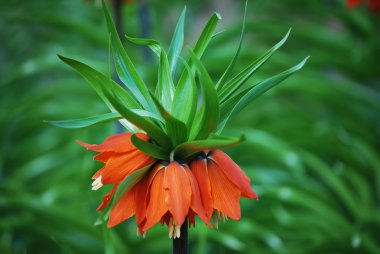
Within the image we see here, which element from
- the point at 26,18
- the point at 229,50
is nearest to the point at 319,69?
the point at 229,50

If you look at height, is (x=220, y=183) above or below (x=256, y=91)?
below

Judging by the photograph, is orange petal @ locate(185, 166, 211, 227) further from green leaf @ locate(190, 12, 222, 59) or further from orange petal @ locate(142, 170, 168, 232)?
green leaf @ locate(190, 12, 222, 59)

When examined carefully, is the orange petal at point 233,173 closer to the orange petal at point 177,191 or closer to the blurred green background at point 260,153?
the orange petal at point 177,191

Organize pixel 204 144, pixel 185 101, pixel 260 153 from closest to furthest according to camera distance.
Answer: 1. pixel 204 144
2. pixel 185 101
3. pixel 260 153

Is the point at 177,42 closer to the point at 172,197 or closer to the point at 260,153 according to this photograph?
the point at 172,197

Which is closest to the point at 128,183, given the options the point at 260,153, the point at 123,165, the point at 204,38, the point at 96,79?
the point at 123,165

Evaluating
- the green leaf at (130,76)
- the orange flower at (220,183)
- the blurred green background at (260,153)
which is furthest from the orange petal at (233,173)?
the blurred green background at (260,153)

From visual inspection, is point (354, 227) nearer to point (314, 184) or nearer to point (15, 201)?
point (314, 184)
